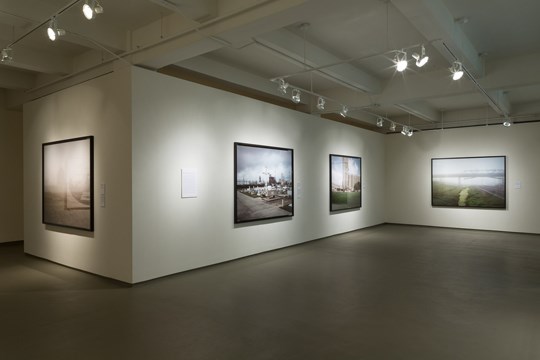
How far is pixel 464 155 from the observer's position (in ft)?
38.5

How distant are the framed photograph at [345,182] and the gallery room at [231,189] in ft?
0.28

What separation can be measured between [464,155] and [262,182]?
7.67m

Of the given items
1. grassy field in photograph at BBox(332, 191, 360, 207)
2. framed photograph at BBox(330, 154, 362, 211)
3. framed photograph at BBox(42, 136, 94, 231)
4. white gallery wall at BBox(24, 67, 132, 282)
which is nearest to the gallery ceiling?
white gallery wall at BBox(24, 67, 132, 282)

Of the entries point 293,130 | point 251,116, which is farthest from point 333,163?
point 251,116

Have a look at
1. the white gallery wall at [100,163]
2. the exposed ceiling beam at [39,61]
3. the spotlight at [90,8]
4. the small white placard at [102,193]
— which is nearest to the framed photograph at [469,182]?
the white gallery wall at [100,163]

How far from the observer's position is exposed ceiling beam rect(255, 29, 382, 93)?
555 cm

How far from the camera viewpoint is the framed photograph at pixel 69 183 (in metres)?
6.19

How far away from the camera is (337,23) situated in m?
5.54

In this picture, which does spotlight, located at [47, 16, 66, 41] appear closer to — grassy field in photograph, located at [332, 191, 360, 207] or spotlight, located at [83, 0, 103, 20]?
spotlight, located at [83, 0, 103, 20]

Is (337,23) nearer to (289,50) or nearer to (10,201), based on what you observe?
(289,50)

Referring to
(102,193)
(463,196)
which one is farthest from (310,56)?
(463,196)

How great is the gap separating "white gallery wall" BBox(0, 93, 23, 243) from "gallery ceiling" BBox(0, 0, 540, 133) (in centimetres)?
59

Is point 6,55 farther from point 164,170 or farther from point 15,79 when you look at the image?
point 15,79

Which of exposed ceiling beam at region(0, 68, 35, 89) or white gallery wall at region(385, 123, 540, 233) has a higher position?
exposed ceiling beam at region(0, 68, 35, 89)
